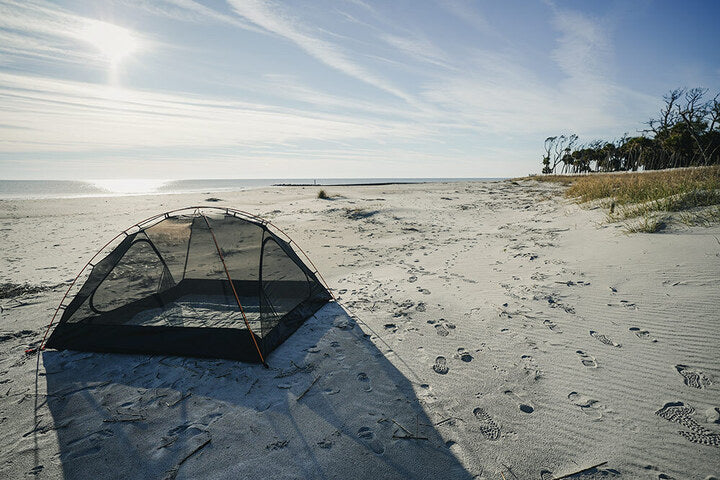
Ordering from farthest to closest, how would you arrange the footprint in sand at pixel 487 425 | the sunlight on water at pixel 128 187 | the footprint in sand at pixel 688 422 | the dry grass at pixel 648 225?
the sunlight on water at pixel 128 187 < the dry grass at pixel 648 225 < the footprint in sand at pixel 487 425 < the footprint in sand at pixel 688 422

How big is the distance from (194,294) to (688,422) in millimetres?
7119

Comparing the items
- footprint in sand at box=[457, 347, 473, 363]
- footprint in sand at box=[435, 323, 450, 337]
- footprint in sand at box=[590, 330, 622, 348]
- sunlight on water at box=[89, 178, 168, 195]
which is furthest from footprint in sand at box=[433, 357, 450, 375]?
sunlight on water at box=[89, 178, 168, 195]

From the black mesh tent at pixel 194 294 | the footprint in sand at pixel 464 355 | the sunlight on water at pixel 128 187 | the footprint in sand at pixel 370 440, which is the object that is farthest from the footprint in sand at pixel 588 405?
the sunlight on water at pixel 128 187

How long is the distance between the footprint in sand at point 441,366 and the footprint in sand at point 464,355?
0.75 feet

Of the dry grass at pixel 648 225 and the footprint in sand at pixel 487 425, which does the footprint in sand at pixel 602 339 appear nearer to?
the footprint in sand at pixel 487 425

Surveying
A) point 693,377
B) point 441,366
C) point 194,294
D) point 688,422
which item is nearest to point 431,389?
point 441,366

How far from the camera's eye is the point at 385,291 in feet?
21.8

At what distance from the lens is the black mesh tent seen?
4.42m

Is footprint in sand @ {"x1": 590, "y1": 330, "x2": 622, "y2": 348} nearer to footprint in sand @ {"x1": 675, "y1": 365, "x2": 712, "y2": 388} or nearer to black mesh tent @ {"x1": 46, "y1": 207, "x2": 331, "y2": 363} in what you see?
footprint in sand @ {"x1": 675, "y1": 365, "x2": 712, "y2": 388}

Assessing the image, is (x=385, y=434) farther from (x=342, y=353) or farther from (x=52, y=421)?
(x=52, y=421)

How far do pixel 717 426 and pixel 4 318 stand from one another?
9.59 meters

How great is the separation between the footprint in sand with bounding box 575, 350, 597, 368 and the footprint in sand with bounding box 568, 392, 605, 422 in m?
0.60

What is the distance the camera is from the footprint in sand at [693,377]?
10.5 feet

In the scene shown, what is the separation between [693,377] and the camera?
3.30m
